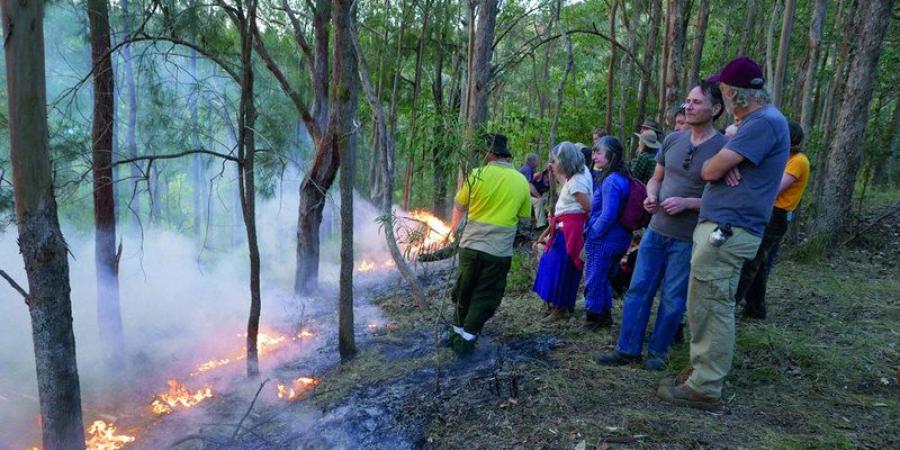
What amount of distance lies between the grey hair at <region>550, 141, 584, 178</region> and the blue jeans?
1.32 metres

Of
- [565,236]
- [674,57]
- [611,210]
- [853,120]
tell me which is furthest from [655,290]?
[853,120]

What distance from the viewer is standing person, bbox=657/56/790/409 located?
10.4 ft

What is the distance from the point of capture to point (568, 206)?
5.44m

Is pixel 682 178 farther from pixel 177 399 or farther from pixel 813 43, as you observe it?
pixel 813 43

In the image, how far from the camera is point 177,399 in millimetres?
6496

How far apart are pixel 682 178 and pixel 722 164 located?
623mm

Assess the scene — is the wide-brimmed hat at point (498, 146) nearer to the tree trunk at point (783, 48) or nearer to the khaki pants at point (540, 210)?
the tree trunk at point (783, 48)

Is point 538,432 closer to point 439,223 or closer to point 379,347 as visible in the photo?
point 379,347

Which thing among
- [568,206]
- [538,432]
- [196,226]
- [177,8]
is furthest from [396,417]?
[196,226]

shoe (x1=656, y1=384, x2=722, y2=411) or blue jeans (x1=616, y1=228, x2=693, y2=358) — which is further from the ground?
blue jeans (x1=616, y1=228, x2=693, y2=358)

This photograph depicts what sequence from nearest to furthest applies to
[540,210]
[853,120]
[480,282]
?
1. [480,282]
2. [853,120]
3. [540,210]

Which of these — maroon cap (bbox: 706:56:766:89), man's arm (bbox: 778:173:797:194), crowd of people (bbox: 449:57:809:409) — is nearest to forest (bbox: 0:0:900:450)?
crowd of people (bbox: 449:57:809:409)

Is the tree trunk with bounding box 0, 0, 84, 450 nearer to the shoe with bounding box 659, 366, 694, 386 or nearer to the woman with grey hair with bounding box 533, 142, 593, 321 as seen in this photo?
the woman with grey hair with bounding box 533, 142, 593, 321

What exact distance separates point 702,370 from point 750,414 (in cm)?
43
